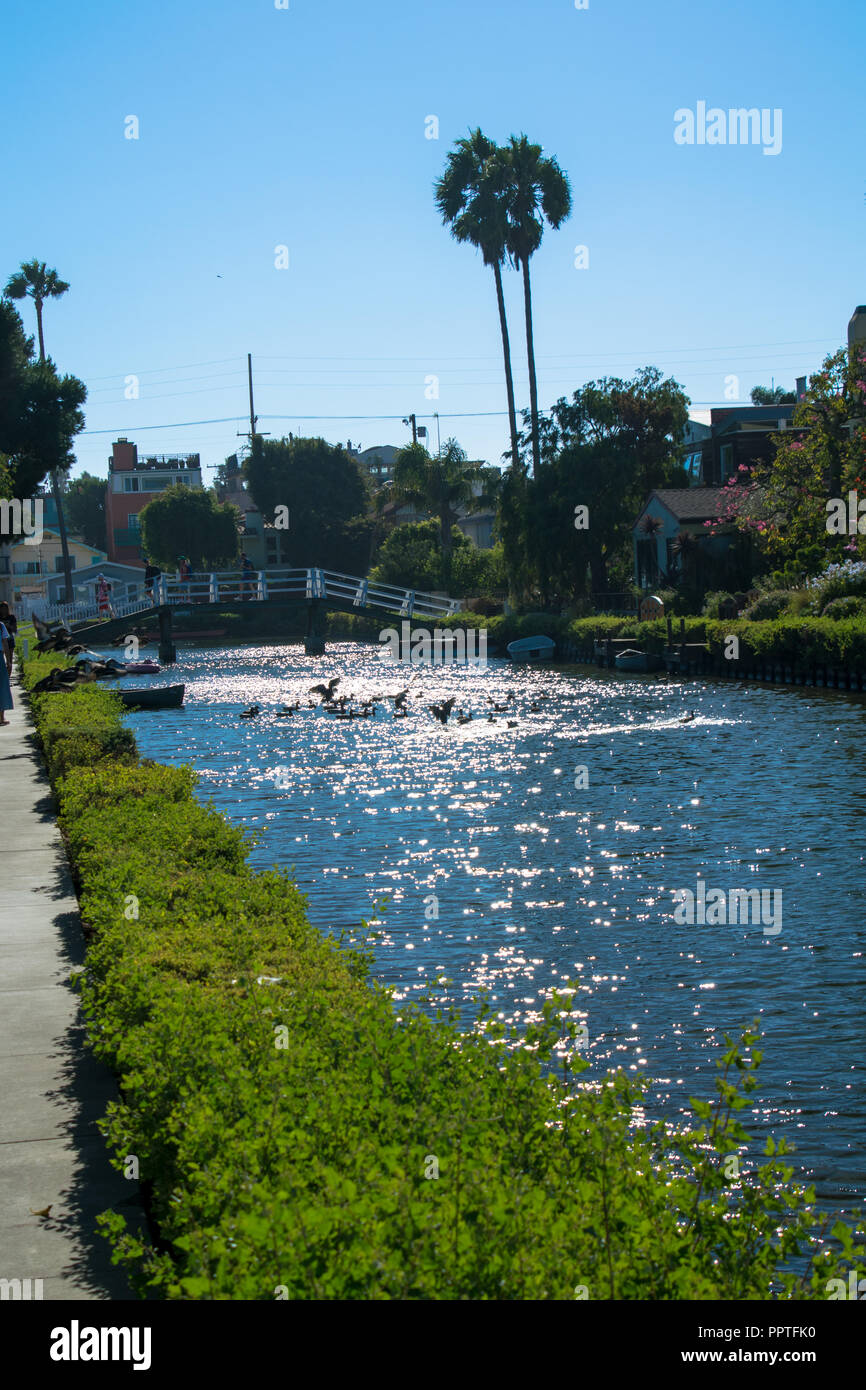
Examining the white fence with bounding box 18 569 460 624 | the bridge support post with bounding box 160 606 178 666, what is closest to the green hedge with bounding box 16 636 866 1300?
the white fence with bounding box 18 569 460 624

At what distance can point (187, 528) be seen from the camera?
100 metres

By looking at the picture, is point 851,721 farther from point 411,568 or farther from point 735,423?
point 411,568

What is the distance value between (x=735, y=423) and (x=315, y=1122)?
68.7 meters

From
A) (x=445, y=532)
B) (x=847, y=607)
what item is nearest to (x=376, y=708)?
(x=847, y=607)

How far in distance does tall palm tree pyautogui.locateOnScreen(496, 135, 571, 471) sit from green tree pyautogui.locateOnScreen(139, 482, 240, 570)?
41324 mm

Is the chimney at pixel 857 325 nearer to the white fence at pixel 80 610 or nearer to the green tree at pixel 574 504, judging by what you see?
the green tree at pixel 574 504

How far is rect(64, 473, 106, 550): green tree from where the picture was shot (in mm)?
147625

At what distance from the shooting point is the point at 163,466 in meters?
122

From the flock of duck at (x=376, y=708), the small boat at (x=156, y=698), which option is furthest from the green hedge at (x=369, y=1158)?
the small boat at (x=156, y=698)

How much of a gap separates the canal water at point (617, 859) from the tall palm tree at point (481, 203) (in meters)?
35.9

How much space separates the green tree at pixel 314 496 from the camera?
9762 centimetres

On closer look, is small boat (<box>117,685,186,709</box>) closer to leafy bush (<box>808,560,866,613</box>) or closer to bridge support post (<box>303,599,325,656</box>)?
leafy bush (<box>808,560,866,613</box>)

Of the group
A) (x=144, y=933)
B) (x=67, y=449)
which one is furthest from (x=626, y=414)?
(x=144, y=933)

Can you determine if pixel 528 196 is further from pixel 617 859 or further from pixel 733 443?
pixel 617 859
